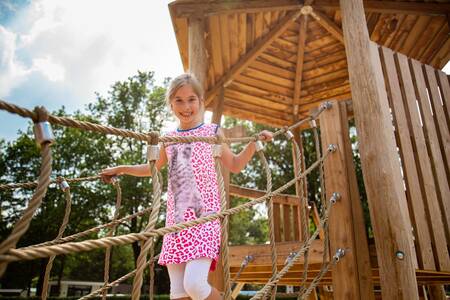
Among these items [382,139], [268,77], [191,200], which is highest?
[268,77]

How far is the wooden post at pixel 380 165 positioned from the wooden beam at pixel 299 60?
270 cm

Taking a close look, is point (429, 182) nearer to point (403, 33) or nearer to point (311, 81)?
point (403, 33)

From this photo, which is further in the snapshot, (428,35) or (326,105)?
(428,35)

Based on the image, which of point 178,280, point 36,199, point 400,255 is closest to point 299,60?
point 400,255

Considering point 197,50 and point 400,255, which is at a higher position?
point 197,50

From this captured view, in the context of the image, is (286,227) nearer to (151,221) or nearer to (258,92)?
(258,92)

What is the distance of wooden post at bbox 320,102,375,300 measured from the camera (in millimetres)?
2096

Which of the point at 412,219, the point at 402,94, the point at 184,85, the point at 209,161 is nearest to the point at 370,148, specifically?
the point at 412,219

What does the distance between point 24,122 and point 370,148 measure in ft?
91.0

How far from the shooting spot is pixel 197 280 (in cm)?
153

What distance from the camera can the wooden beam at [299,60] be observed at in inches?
208

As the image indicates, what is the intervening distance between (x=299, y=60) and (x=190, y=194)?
15.2 feet

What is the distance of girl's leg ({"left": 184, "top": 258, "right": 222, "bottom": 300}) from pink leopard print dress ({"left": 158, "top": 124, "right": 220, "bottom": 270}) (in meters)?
0.03

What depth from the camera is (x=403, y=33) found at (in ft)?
14.5
